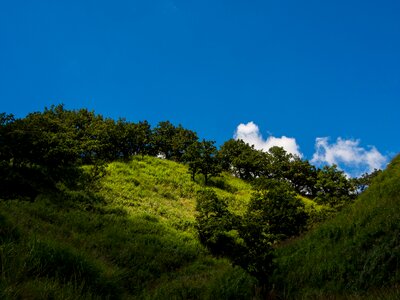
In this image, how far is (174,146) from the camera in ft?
237

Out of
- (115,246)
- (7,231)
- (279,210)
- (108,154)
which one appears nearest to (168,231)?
(115,246)

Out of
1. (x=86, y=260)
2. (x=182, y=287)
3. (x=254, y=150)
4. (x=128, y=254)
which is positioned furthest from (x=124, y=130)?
(x=86, y=260)

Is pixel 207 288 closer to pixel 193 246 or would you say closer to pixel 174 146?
pixel 193 246

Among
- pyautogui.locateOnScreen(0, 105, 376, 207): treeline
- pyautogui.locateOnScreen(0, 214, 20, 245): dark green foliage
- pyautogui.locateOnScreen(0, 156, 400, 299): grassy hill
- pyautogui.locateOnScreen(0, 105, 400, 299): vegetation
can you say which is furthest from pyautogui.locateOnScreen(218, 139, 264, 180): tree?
pyautogui.locateOnScreen(0, 214, 20, 245): dark green foliage

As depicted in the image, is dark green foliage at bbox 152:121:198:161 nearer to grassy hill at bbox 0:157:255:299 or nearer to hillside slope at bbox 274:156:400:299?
grassy hill at bbox 0:157:255:299

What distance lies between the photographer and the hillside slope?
8758 millimetres

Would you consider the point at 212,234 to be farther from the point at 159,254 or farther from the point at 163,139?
the point at 163,139

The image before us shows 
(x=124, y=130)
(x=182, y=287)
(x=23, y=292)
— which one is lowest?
(x=182, y=287)

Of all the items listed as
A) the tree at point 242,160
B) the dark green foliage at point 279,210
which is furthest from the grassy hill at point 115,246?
the tree at point 242,160

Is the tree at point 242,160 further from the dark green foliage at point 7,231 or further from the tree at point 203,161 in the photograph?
the dark green foliage at point 7,231

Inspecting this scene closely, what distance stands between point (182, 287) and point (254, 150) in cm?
6573

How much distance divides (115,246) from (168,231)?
20.5 ft

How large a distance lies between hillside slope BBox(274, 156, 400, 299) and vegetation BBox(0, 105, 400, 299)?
45 mm

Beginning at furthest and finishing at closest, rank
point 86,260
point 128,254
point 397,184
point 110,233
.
Answer: point 110,233, point 128,254, point 397,184, point 86,260
